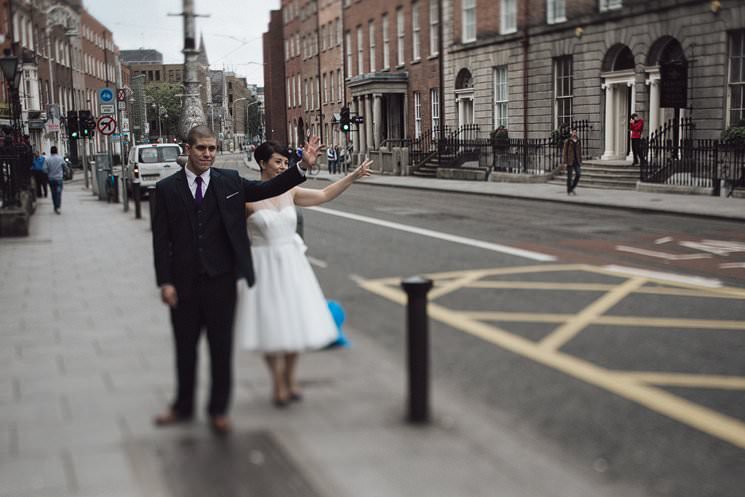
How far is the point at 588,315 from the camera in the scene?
339 inches

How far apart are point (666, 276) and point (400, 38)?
131 feet

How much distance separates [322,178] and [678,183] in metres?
23.3

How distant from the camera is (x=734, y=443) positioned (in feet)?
16.7

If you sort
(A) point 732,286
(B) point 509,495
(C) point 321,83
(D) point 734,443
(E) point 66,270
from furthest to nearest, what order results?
(C) point 321,83, (E) point 66,270, (A) point 732,286, (D) point 734,443, (B) point 509,495

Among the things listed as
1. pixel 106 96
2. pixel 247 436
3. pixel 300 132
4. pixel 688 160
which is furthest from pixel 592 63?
pixel 300 132

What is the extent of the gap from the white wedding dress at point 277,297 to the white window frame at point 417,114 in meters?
41.7

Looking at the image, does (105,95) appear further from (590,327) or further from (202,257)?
(202,257)

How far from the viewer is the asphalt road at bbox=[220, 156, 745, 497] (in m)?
5.11

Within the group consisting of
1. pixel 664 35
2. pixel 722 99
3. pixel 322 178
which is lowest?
pixel 322 178

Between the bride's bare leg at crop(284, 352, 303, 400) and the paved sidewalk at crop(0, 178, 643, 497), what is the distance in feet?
0.32

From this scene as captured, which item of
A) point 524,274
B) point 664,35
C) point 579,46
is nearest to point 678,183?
point 664,35

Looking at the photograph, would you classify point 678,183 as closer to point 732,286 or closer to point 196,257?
point 732,286

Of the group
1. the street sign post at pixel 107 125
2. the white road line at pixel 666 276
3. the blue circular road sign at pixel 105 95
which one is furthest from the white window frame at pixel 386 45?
the white road line at pixel 666 276

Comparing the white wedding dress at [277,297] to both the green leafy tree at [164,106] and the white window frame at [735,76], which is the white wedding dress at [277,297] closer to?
the white window frame at [735,76]
